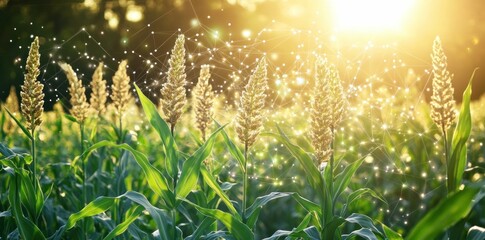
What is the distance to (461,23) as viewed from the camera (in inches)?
680

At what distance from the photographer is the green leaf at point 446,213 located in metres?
1.66

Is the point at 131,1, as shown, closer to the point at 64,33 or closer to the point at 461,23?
the point at 64,33

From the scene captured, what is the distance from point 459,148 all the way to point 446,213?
51.0 inches

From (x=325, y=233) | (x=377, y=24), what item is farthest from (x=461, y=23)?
(x=325, y=233)

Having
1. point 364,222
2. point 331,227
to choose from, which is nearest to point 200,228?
point 331,227

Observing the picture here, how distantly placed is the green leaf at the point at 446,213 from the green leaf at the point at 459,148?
119cm

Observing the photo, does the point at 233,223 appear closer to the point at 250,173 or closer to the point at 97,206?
the point at 97,206

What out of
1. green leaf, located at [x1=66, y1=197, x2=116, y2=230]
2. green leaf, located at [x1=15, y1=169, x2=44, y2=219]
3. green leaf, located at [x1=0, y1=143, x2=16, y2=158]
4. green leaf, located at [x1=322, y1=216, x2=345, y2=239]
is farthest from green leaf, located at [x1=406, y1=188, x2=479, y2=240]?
green leaf, located at [x1=0, y1=143, x2=16, y2=158]

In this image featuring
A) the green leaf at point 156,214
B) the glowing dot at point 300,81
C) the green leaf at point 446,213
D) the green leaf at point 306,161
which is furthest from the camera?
the glowing dot at point 300,81

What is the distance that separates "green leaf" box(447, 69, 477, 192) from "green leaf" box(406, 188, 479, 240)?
3.89ft

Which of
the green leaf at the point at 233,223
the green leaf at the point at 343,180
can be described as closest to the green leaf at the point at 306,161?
the green leaf at the point at 343,180

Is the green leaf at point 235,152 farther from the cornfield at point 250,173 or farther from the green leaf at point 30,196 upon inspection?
the green leaf at point 30,196

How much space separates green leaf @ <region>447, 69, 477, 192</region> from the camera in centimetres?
291

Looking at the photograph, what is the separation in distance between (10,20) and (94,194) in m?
20.7
